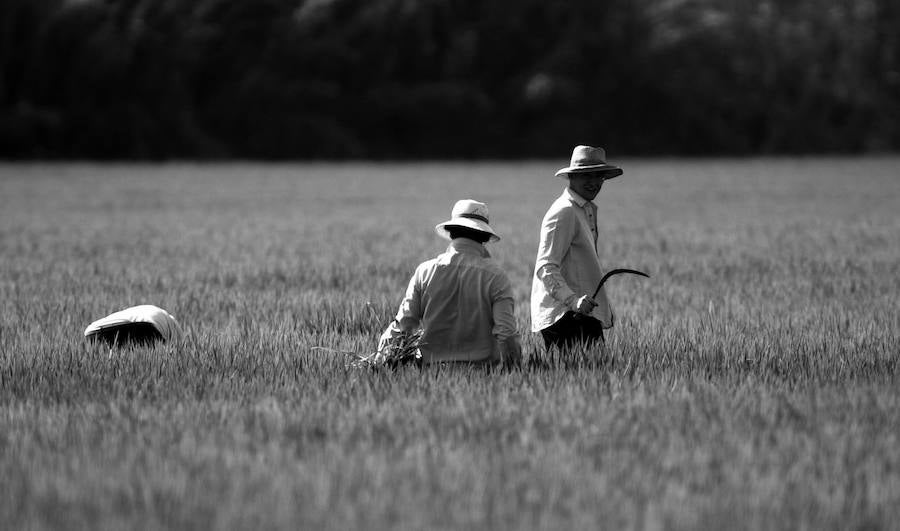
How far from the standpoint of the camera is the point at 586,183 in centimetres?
556

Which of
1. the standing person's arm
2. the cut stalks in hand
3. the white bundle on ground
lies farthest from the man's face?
the white bundle on ground

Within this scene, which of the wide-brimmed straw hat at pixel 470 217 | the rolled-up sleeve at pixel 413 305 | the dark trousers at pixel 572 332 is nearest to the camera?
the wide-brimmed straw hat at pixel 470 217

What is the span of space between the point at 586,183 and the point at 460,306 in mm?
1000

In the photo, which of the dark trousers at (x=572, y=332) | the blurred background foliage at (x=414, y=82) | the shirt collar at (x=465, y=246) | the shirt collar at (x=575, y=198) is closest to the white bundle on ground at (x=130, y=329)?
the shirt collar at (x=465, y=246)

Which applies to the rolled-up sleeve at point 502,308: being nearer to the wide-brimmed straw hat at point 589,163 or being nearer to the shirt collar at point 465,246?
the shirt collar at point 465,246

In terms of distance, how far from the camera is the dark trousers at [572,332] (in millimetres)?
5680

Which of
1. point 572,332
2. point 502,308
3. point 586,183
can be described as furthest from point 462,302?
point 586,183

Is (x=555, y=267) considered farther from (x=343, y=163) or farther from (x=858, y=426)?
(x=343, y=163)

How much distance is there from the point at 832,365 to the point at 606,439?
2.09 m

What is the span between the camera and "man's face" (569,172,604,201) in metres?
5.54

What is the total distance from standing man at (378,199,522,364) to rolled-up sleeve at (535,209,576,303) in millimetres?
356

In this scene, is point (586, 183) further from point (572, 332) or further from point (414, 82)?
point (414, 82)

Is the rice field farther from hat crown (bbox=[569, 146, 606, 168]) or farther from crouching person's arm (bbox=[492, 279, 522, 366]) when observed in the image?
hat crown (bbox=[569, 146, 606, 168])

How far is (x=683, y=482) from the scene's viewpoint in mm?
3654
